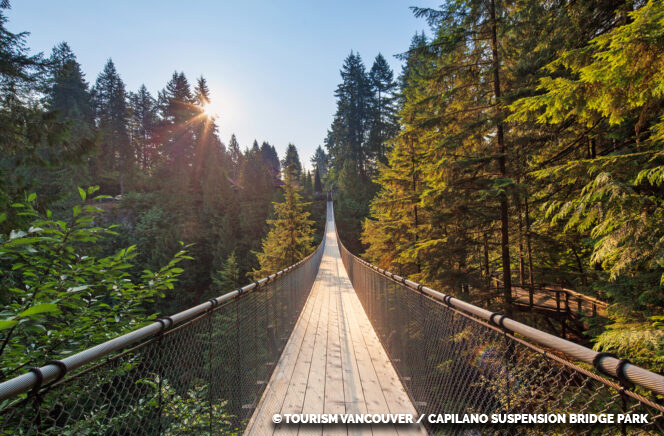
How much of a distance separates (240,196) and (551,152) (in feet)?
102

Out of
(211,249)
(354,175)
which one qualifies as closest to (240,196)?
(211,249)

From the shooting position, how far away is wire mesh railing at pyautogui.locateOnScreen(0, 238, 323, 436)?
101 cm

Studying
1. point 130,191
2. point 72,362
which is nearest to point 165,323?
point 72,362

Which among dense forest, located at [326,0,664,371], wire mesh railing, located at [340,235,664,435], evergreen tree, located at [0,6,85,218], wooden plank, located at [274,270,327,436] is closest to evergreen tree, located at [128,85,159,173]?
evergreen tree, located at [0,6,85,218]

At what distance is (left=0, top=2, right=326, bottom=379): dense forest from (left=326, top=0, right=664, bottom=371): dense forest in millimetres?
4290

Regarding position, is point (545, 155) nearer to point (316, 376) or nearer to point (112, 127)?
point (316, 376)

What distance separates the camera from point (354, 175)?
36.7 meters

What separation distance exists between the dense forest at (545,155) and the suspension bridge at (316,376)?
4.54ft

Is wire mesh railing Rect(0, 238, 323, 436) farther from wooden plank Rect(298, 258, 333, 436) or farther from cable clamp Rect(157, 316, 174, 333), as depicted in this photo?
wooden plank Rect(298, 258, 333, 436)

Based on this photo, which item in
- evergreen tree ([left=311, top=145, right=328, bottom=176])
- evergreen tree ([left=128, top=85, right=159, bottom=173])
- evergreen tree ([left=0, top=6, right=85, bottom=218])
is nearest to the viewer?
evergreen tree ([left=0, top=6, right=85, bottom=218])

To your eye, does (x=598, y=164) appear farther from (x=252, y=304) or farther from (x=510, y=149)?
(x=252, y=304)

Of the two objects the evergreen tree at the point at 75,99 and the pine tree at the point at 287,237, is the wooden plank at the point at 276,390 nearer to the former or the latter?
the pine tree at the point at 287,237

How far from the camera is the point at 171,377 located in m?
1.85

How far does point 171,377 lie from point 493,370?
2271 mm
